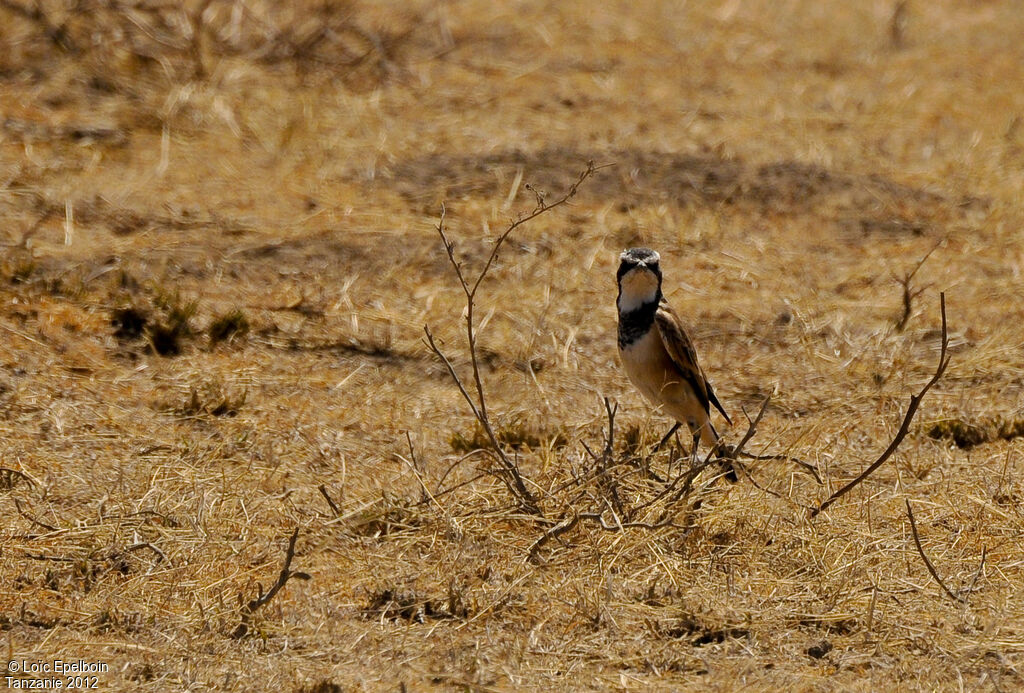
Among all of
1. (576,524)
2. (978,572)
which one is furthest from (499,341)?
(978,572)

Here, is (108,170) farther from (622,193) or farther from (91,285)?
(622,193)

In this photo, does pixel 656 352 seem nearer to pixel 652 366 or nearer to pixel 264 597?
pixel 652 366

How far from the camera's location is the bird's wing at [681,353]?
6879 mm

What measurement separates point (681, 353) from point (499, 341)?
1312 mm

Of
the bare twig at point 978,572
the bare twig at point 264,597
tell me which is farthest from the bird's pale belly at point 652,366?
the bare twig at point 264,597

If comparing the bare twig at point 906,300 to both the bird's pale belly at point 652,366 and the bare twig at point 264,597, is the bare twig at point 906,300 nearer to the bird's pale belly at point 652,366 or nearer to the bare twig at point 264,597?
the bird's pale belly at point 652,366

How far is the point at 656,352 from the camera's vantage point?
22.6ft

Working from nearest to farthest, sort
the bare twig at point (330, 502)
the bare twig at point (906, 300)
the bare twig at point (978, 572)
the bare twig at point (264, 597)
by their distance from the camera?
the bare twig at point (264, 597) < the bare twig at point (978, 572) < the bare twig at point (330, 502) < the bare twig at point (906, 300)

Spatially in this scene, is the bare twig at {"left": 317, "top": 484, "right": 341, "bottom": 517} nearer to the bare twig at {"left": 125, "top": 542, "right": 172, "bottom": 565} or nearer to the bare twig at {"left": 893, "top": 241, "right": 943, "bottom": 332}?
the bare twig at {"left": 125, "top": 542, "right": 172, "bottom": 565}

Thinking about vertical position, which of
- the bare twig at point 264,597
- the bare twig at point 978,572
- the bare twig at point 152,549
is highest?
the bare twig at point 978,572

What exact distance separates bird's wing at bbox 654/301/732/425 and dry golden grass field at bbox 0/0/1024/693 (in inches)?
15.5

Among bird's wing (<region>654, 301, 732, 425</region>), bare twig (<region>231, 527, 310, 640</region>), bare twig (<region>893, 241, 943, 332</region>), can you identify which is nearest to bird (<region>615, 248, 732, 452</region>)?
bird's wing (<region>654, 301, 732, 425</region>)

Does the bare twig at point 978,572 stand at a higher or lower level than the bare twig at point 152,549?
higher

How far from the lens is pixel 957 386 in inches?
298
